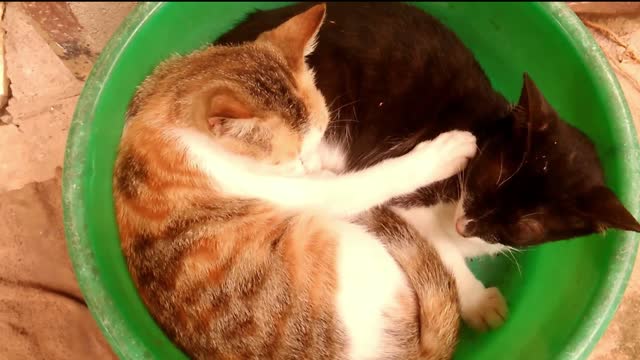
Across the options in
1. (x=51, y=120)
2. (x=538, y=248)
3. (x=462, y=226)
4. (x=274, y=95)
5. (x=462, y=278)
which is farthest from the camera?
(x=51, y=120)

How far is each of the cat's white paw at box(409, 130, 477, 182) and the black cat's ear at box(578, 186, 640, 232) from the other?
1.05ft

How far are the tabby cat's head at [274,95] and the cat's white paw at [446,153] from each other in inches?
11.4

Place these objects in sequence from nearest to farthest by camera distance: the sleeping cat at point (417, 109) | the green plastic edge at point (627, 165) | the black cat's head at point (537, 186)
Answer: the black cat's head at point (537, 186) < the green plastic edge at point (627, 165) < the sleeping cat at point (417, 109)

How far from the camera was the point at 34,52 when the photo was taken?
2.02m

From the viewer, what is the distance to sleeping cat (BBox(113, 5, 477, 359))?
4.14ft

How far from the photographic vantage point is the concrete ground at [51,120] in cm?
183

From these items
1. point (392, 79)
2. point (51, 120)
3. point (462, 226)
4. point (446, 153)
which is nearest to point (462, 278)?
point (462, 226)

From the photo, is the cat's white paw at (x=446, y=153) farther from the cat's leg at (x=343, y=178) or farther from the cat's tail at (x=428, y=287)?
the cat's tail at (x=428, y=287)

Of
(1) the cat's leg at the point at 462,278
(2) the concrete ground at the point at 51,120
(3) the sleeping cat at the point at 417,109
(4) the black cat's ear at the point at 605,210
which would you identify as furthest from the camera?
(2) the concrete ground at the point at 51,120

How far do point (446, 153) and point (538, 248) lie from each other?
49cm

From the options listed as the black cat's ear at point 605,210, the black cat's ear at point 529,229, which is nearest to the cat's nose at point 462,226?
the black cat's ear at point 529,229

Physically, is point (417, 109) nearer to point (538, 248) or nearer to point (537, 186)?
point (537, 186)

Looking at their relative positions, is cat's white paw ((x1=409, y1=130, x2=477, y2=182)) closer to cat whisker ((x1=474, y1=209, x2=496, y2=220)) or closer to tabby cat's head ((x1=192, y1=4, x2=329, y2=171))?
cat whisker ((x1=474, y1=209, x2=496, y2=220))

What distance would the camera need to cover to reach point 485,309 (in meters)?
1.65
